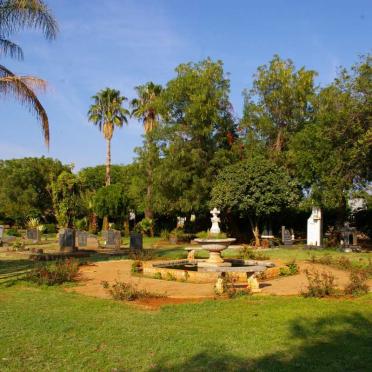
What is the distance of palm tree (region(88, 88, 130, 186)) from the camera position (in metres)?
46.3

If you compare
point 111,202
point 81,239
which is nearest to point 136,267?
point 81,239

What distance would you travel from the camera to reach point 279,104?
104 feet

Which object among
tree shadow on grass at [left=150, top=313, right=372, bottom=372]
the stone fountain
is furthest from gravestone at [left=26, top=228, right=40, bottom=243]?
tree shadow on grass at [left=150, top=313, right=372, bottom=372]

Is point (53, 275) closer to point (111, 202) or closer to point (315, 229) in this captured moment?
point (315, 229)

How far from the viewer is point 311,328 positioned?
7242 mm

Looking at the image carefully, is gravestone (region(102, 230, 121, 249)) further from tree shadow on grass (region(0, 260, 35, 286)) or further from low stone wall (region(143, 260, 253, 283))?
low stone wall (region(143, 260, 253, 283))

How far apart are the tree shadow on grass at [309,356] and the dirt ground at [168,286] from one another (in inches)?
137

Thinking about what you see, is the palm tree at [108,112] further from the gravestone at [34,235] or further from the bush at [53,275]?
the bush at [53,275]

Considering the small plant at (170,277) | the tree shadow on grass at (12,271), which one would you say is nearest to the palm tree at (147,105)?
the tree shadow on grass at (12,271)

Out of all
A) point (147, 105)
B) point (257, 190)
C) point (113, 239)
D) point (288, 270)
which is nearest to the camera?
point (288, 270)

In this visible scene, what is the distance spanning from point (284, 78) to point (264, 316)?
25.4m

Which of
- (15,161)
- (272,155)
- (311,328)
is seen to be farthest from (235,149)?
(15,161)

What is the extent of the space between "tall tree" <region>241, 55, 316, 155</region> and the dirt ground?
17.5 meters

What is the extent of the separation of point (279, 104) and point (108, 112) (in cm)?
1986
